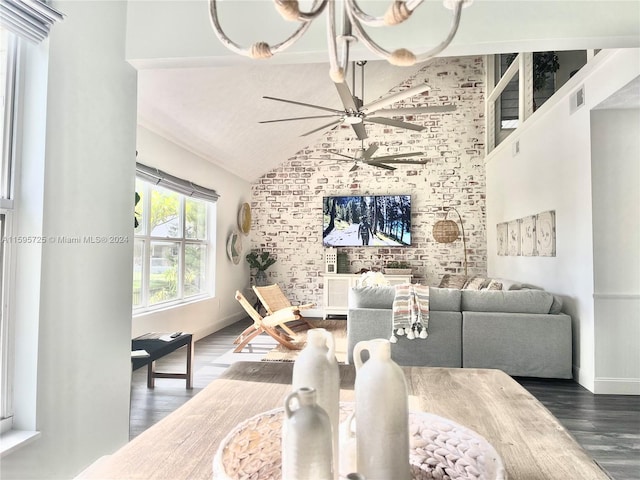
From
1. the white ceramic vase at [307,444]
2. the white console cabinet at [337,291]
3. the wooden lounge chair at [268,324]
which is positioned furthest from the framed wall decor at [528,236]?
the white ceramic vase at [307,444]

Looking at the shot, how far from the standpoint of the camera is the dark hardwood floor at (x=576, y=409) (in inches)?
90.5

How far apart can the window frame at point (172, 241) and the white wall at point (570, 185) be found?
4.19 metres

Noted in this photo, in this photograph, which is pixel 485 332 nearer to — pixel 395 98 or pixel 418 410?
pixel 395 98

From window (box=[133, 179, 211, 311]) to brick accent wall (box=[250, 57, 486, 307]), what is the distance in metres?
1.89

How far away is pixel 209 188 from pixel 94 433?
165 inches

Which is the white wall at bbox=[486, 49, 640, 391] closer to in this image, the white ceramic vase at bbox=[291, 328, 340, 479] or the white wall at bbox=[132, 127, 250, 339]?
the white ceramic vase at bbox=[291, 328, 340, 479]

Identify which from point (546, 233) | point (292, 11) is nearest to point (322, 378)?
point (292, 11)

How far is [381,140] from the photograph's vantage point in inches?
290

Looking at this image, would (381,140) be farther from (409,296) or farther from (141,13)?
(141,13)

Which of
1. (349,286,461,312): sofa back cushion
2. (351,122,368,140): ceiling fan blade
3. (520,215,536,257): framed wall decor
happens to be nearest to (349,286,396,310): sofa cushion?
(349,286,461,312): sofa back cushion

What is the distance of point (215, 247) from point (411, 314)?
11.4ft

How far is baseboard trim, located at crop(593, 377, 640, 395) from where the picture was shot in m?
3.30

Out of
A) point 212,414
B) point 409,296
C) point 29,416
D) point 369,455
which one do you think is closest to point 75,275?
point 29,416

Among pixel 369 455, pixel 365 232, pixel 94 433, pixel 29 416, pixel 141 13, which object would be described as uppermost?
pixel 141 13
